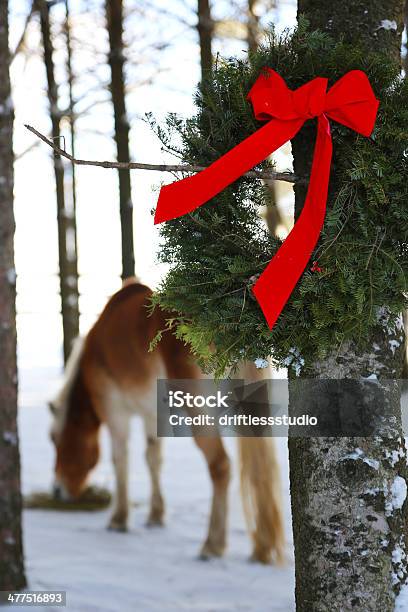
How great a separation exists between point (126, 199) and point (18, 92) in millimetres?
1629

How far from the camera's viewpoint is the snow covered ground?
3041 millimetres

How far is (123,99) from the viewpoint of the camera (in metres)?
6.52

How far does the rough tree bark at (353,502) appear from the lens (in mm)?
1636

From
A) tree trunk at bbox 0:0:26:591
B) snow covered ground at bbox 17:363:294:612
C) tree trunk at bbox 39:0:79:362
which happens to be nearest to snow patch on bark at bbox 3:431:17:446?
tree trunk at bbox 0:0:26:591

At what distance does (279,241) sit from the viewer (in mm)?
1684

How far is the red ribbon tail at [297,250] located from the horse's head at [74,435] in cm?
357

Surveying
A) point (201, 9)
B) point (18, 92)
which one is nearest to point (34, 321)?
point (18, 92)

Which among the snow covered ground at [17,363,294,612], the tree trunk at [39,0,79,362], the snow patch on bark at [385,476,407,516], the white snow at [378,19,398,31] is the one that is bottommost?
the snow covered ground at [17,363,294,612]

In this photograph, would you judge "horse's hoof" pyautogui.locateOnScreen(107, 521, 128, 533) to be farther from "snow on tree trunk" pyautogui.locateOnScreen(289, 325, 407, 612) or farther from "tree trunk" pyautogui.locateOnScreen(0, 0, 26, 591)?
"snow on tree trunk" pyautogui.locateOnScreen(289, 325, 407, 612)

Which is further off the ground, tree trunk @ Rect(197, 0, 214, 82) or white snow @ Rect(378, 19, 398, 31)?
tree trunk @ Rect(197, 0, 214, 82)

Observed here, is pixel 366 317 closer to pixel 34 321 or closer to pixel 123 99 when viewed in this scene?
pixel 123 99

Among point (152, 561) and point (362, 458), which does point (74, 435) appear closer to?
point (152, 561)

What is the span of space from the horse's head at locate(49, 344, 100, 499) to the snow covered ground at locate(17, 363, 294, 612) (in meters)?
0.30

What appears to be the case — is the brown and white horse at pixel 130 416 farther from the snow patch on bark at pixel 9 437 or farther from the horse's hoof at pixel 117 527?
the snow patch on bark at pixel 9 437
